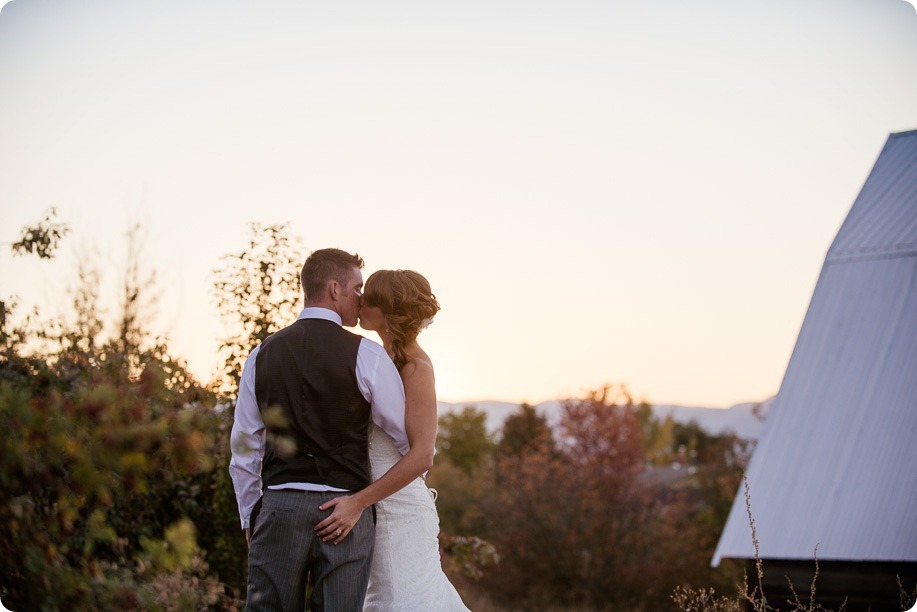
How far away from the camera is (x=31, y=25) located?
588 centimetres

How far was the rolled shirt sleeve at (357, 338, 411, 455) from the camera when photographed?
330 centimetres

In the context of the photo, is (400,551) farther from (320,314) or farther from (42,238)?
(42,238)

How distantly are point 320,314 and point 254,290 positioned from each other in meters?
3.10

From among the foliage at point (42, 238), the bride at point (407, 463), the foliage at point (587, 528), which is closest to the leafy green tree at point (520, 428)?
the foliage at point (587, 528)

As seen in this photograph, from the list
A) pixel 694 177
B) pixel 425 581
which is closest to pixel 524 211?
pixel 694 177

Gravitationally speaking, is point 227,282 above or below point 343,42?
below

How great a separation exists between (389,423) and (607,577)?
1548 cm

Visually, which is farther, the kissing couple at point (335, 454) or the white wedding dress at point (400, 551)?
the white wedding dress at point (400, 551)

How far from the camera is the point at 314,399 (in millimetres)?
3252

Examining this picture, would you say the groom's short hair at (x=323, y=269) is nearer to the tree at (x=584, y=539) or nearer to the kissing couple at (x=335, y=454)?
the kissing couple at (x=335, y=454)

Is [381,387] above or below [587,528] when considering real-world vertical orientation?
above

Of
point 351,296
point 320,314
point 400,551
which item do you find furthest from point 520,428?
point 320,314

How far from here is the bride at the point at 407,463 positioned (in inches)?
136

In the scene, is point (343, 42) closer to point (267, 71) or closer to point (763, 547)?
point (267, 71)
